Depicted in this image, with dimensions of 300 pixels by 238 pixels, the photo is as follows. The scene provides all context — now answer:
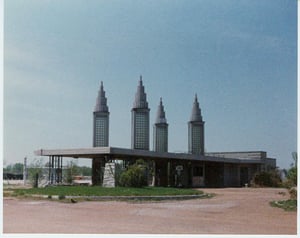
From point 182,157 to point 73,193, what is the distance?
8.62m

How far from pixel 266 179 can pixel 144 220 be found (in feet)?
57.5

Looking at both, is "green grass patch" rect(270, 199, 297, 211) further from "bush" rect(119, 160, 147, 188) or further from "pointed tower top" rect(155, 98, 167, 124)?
"pointed tower top" rect(155, 98, 167, 124)

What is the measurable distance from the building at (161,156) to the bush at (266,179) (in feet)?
4.49

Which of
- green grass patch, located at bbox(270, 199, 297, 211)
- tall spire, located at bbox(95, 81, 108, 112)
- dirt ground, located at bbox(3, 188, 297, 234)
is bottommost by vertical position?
dirt ground, located at bbox(3, 188, 297, 234)

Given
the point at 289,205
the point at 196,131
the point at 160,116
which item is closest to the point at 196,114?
the point at 196,131

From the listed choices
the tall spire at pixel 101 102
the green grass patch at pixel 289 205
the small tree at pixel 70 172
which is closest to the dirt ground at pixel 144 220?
the green grass patch at pixel 289 205

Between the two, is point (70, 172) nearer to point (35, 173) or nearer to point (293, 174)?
point (35, 173)

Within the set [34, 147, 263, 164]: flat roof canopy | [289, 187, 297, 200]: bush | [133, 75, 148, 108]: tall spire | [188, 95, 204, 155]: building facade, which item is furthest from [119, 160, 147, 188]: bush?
[188, 95, 204, 155]: building facade

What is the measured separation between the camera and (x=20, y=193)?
14094mm

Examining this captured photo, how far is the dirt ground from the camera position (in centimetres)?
750

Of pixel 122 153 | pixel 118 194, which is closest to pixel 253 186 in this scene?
pixel 122 153

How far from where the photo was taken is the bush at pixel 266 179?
2438 cm

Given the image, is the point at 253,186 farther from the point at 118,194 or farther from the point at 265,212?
the point at 265,212

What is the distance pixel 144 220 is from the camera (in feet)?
27.5
